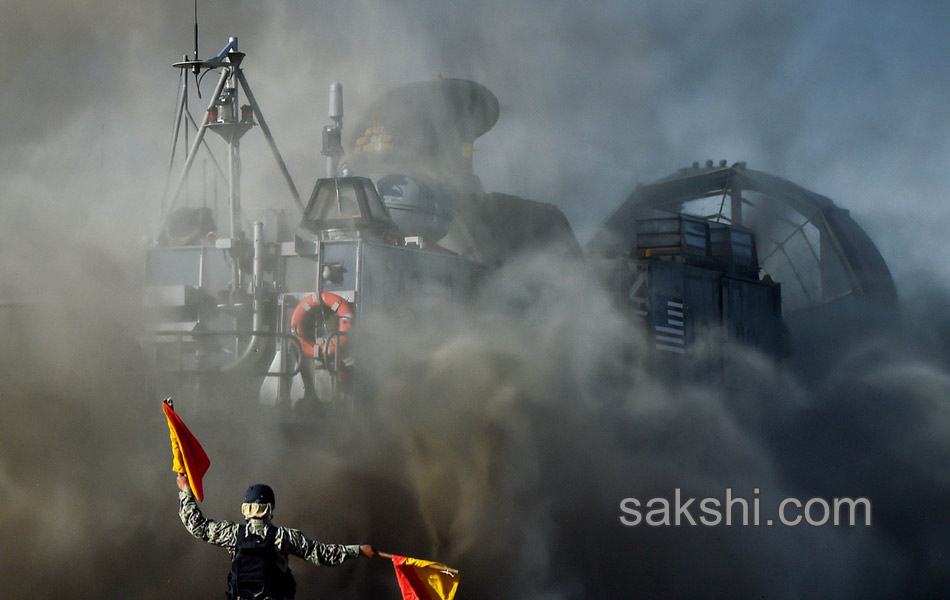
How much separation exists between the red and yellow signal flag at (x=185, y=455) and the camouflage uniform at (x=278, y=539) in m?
0.25

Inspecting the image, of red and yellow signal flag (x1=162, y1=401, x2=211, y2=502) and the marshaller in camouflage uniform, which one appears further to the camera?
red and yellow signal flag (x1=162, y1=401, x2=211, y2=502)

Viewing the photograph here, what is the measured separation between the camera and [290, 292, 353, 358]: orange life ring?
434 inches

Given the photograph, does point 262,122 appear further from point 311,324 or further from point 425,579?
point 425,579

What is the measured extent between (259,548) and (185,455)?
0.94m

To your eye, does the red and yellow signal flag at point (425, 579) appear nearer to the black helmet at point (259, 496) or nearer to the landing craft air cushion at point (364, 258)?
the black helmet at point (259, 496)

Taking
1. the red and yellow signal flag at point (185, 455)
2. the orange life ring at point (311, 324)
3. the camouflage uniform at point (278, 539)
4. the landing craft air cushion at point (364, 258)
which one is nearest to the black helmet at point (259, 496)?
the camouflage uniform at point (278, 539)

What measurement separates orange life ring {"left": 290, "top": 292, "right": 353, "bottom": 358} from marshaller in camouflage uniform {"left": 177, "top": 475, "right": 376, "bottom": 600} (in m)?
4.11

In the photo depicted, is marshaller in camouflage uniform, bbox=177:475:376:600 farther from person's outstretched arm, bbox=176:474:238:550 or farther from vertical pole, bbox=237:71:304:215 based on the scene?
vertical pole, bbox=237:71:304:215

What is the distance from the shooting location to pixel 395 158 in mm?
15289

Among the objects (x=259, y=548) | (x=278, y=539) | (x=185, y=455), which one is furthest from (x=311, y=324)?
(x=259, y=548)

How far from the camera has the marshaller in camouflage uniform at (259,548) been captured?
658cm

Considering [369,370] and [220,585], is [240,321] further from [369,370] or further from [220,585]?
[220,585]

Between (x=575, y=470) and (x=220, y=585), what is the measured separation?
4.05 m

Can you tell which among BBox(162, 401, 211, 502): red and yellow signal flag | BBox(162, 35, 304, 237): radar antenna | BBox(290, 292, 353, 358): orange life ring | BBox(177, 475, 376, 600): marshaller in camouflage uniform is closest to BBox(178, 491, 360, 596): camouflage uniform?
BBox(177, 475, 376, 600): marshaller in camouflage uniform
